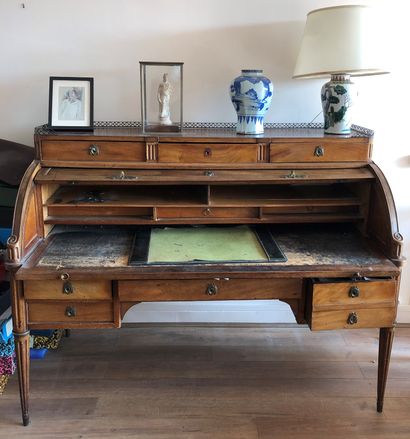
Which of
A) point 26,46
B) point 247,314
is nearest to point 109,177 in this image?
point 26,46

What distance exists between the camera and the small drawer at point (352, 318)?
1.73 meters

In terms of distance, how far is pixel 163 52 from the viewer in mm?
2176

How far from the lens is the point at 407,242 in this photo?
248cm

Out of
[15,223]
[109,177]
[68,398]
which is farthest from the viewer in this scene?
[68,398]

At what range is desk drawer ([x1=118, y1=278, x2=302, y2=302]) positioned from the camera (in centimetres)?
171

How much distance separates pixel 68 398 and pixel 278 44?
1.74 metres

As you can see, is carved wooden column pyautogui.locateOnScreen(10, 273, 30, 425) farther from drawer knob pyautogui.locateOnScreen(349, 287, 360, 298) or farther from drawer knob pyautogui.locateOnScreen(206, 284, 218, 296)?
drawer knob pyautogui.locateOnScreen(349, 287, 360, 298)

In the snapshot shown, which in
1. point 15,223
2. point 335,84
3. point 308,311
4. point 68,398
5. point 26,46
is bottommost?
point 68,398

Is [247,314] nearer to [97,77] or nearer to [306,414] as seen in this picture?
[306,414]

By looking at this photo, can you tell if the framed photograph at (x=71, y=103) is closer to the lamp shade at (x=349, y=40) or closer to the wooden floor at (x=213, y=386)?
the lamp shade at (x=349, y=40)

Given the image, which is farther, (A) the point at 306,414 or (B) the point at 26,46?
(B) the point at 26,46

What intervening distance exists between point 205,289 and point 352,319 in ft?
1.75

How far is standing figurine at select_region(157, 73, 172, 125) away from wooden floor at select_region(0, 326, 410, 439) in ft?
3.49

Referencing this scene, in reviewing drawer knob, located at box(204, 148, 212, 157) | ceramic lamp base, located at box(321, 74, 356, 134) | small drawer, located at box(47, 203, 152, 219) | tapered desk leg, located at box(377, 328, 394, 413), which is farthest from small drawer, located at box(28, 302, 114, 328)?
ceramic lamp base, located at box(321, 74, 356, 134)
